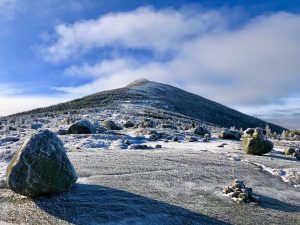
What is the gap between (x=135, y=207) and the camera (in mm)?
8875

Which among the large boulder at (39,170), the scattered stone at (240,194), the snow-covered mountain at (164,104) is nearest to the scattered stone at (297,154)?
the scattered stone at (240,194)

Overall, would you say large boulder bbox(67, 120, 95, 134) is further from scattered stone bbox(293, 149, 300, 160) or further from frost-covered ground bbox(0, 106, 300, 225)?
scattered stone bbox(293, 149, 300, 160)

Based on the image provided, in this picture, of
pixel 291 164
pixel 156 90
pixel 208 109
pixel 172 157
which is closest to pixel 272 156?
pixel 291 164

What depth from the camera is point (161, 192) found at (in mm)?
10039

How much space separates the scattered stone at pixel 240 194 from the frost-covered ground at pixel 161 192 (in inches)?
7.7

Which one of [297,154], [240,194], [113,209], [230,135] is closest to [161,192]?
[113,209]

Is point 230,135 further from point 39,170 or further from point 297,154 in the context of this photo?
point 39,170

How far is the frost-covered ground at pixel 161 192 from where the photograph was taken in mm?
8461

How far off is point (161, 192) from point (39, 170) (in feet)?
9.59

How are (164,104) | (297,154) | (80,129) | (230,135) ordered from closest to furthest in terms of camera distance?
(297,154)
(80,129)
(230,135)
(164,104)

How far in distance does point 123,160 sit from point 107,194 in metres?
3.88

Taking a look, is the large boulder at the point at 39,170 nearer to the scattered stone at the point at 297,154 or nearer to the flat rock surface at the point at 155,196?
the flat rock surface at the point at 155,196

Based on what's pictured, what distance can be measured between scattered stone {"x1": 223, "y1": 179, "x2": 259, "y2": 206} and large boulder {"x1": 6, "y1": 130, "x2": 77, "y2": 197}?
148 inches

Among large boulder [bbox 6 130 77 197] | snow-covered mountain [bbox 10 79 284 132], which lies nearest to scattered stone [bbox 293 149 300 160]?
large boulder [bbox 6 130 77 197]
